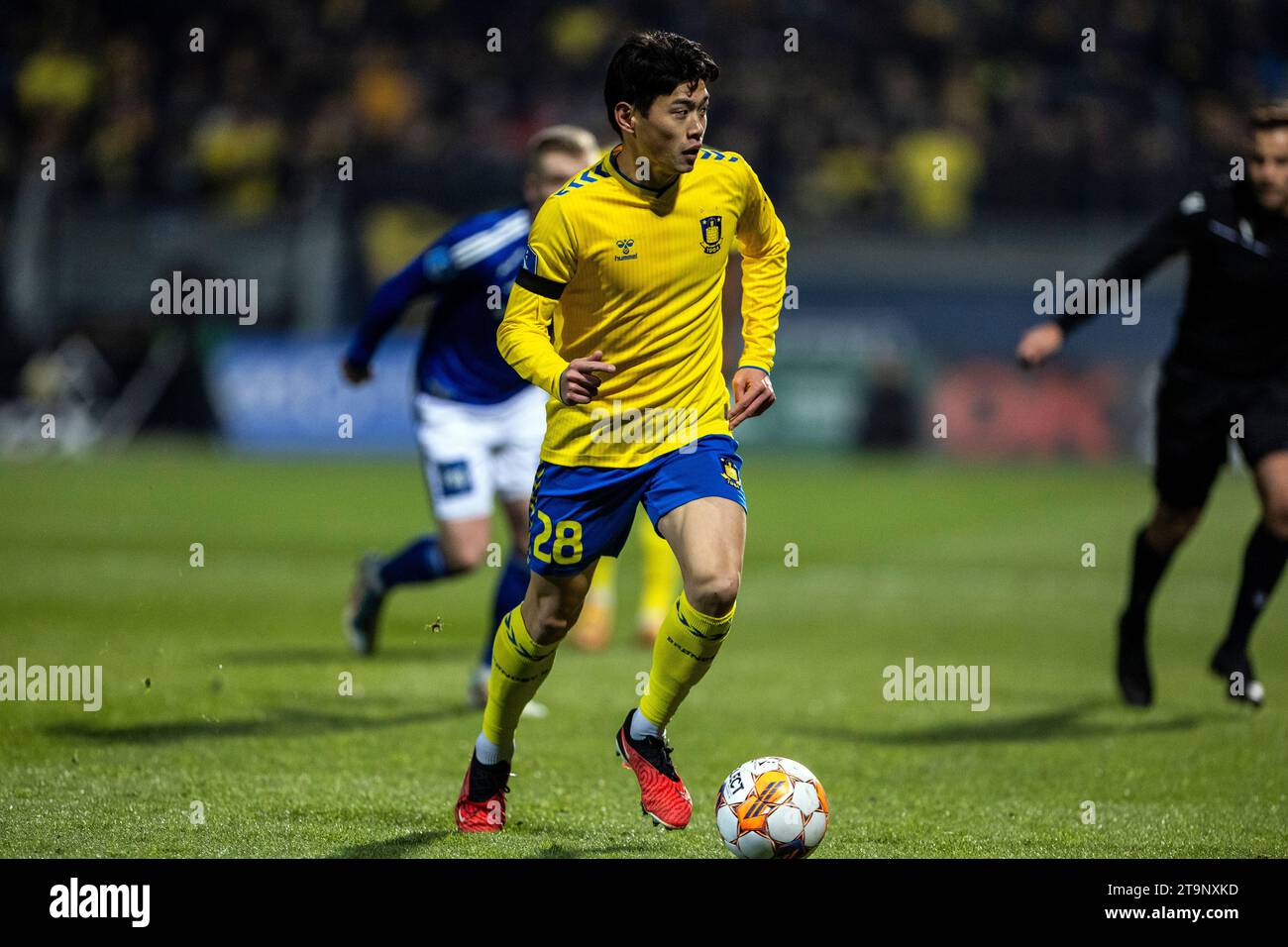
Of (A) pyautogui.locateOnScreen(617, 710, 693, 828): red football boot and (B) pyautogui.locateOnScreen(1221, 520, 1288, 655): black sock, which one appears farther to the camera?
(B) pyautogui.locateOnScreen(1221, 520, 1288, 655): black sock

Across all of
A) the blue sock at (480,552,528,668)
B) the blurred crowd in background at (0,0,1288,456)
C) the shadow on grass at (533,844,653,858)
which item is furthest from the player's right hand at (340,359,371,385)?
the blurred crowd in background at (0,0,1288,456)

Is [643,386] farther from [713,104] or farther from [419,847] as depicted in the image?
[713,104]

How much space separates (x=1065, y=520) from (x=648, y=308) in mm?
11790

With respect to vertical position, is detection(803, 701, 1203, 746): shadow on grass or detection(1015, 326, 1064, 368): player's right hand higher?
detection(1015, 326, 1064, 368): player's right hand

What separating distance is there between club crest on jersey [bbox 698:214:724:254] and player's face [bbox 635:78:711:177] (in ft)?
0.71

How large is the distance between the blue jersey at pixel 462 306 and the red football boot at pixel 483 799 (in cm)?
274

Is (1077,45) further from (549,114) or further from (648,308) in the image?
(648,308)

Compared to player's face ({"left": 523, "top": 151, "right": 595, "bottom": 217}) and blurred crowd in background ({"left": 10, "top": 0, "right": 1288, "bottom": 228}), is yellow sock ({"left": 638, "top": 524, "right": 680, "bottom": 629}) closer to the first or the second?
player's face ({"left": 523, "top": 151, "right": 595, "bottom": 217})

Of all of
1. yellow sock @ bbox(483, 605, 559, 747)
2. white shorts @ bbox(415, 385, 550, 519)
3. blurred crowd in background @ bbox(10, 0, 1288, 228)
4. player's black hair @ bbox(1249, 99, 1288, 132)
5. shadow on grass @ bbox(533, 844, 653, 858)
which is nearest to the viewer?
shadow on grass @ bbox(533, 844, 653, 858)

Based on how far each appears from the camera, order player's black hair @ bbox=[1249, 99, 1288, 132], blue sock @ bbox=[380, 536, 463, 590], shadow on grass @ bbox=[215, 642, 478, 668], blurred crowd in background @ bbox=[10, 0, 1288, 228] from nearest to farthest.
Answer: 1. player's black hair @ bbox=[1249, 99, 1288, 132]
2. blue sock @ bbox=[380, 536, 463, 590]
3. shadow on grass @ bbox=[215, 642, 478, 668]
4. blurred crowd in background @ bbox=[10, 0, 1288, 228]

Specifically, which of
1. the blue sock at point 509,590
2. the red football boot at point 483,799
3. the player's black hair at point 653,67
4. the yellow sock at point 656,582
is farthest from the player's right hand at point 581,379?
Answer: the yellow sock at point 656,582

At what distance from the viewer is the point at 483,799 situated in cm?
523

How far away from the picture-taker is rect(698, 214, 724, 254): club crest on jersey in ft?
16.9
